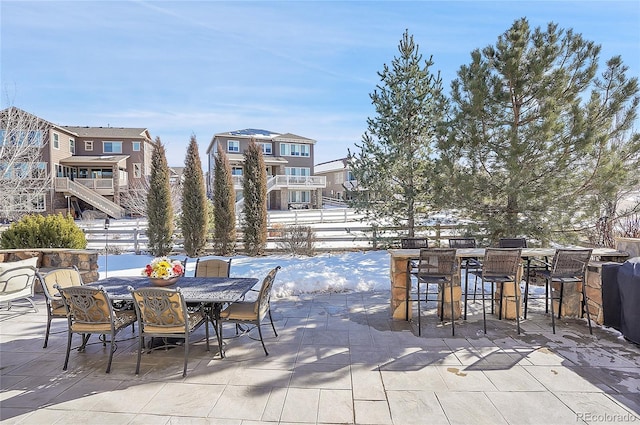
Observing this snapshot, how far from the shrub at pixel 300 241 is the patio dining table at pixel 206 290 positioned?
6.23 meters

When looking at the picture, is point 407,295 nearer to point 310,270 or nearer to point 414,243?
point 414,243

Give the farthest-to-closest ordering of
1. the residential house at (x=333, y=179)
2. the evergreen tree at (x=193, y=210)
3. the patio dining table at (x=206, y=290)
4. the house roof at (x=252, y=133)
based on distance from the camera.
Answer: the residential house at (x=333, y=179) → the house roof at (x=252, y=133) → the evergreen tree at (x=193, y=210) → the patio dining table at (x=206, y=290)

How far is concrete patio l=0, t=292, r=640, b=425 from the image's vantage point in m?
2.71

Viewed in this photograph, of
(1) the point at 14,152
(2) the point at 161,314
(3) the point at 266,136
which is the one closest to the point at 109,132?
(3) the point at 266,136

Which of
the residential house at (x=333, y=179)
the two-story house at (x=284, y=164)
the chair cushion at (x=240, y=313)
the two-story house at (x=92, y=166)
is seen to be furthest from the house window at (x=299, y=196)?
the chair cushion at (x=240, y=313)

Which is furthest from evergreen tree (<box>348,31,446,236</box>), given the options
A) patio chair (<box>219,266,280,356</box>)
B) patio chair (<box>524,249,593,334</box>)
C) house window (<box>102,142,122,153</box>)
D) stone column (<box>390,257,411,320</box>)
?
house window (<box>102,142,122,153</box>)

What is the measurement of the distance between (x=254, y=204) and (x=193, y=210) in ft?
6.47

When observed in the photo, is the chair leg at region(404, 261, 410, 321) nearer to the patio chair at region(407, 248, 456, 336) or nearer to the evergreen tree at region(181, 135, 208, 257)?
the patio chair at region(407, 248, 456, 336)

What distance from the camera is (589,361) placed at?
11.9 feet

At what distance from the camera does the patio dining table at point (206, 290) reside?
3.73m

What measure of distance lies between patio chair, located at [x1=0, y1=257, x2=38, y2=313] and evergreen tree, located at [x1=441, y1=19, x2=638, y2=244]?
26.7 feet

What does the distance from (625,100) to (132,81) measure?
12420 millimetres

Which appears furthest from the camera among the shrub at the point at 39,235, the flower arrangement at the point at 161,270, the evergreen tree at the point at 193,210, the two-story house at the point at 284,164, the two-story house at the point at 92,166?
the two-story house at the point at 284,164

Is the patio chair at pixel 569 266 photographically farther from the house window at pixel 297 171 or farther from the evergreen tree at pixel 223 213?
the house window at pixel 297 171
